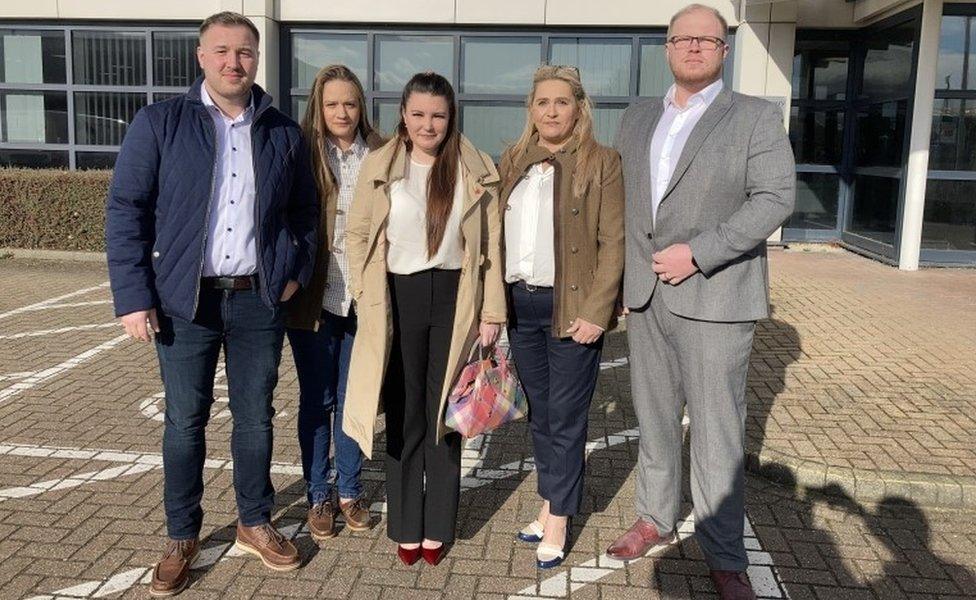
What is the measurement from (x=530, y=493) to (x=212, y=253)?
201cm

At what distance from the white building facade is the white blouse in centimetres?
969

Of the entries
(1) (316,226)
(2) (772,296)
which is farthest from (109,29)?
(1) (316,226)

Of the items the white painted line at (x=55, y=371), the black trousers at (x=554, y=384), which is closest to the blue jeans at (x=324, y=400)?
the black trousers at (x=554, y=384)

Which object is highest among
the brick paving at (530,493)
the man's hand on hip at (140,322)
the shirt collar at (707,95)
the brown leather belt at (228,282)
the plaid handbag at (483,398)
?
the shirt collar at (707,95)

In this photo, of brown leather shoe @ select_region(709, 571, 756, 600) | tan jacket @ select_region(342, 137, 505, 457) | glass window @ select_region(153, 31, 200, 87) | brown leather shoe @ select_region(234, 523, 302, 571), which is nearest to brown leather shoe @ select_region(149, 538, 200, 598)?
brown leather shoe @ select_region(234, 523, 302, 571)

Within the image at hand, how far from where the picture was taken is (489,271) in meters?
3.28

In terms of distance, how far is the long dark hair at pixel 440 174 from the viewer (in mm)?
3164

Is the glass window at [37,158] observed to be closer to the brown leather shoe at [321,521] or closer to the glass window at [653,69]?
the glass window at [653,69]

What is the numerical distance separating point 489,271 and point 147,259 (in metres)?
1.27

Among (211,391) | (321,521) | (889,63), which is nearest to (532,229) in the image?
(211,391)

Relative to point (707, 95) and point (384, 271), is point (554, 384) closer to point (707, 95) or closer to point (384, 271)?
point (384, 271)

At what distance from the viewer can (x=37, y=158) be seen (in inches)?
537

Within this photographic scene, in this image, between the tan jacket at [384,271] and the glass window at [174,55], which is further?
the glass window at [174,55]

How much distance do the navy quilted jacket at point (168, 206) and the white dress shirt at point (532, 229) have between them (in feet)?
3.08
